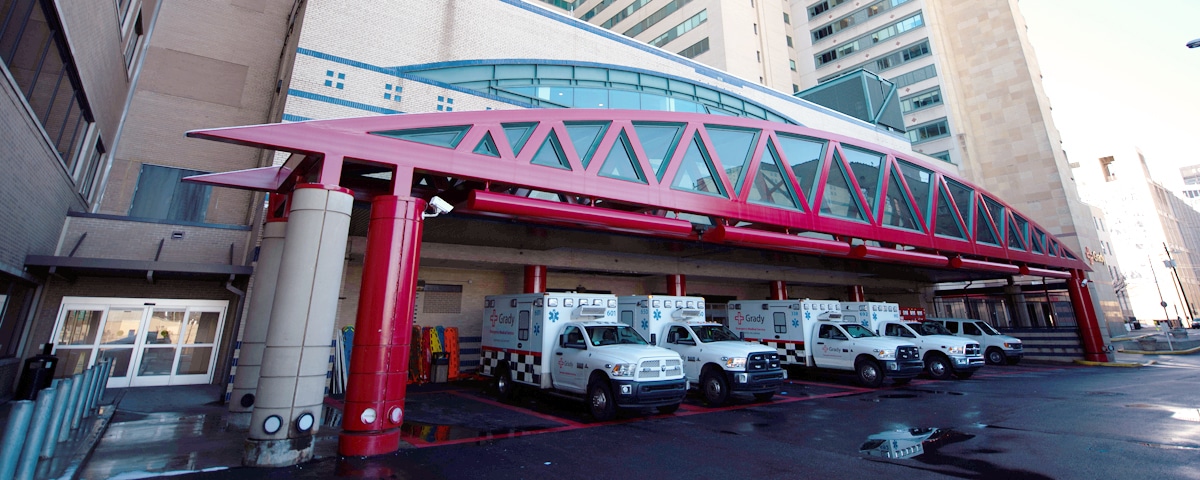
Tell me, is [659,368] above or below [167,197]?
→ below

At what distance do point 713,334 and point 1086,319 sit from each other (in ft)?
75.5

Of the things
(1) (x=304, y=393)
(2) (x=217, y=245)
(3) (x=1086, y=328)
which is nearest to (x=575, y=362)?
(1) (x=304, y=393)

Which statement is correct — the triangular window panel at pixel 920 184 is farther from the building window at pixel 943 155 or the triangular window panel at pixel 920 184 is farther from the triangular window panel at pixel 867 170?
the building window at pixel 943 155

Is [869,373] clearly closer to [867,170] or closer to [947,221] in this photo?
[867,170]

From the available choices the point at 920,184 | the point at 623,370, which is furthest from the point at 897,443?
the point at 920,184

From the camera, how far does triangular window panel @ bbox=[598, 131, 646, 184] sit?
11.4m

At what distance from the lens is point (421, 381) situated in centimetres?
1471

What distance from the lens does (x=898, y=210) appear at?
17.4 meters

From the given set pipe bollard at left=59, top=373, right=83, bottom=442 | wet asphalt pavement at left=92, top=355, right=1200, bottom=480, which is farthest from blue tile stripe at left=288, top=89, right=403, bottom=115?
pipe bollard at left=59, top=373, right=83, bottom=442

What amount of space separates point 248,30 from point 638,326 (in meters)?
19.1

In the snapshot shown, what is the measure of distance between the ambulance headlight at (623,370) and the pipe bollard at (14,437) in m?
7.74

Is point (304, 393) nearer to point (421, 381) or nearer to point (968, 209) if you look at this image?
point (421, 381)

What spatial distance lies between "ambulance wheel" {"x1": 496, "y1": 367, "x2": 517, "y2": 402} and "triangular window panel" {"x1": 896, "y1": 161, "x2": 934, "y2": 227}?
1645cm

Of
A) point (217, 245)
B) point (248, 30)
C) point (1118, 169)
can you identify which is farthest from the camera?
point (1118, 169)
